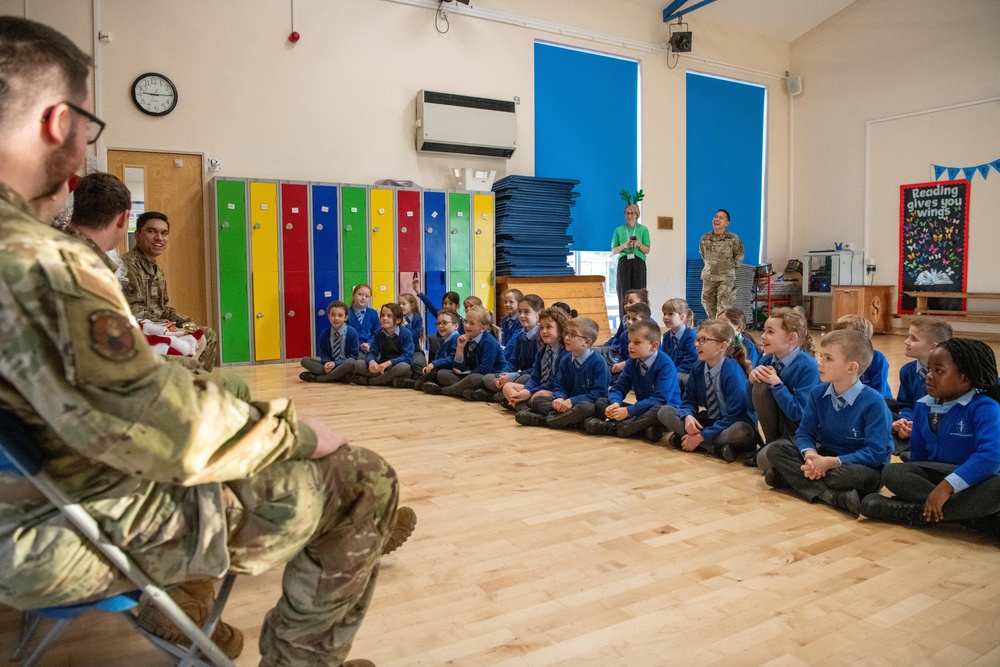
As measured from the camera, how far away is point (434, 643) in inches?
61.1

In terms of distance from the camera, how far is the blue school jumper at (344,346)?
19.0 ft

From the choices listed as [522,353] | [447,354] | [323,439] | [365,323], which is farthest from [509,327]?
[323,439]

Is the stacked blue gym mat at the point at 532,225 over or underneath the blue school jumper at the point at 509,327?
over

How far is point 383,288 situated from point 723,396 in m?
4.58

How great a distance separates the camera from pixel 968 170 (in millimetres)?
8836

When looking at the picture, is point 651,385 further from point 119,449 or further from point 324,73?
point 324,73

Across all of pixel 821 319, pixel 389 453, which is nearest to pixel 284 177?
pixel 389 453

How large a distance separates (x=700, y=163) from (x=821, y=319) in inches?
123

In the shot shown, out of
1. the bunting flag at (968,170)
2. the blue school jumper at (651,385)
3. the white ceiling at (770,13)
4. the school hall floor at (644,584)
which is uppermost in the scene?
the white ceiling at (770,13)

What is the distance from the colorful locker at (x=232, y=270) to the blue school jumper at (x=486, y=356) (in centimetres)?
273

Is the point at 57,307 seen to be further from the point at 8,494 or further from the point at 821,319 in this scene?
the point at 821,319

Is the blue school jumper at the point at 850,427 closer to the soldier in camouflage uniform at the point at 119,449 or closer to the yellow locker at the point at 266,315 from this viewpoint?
the soldier in camouflage uniform at the point at 119,449

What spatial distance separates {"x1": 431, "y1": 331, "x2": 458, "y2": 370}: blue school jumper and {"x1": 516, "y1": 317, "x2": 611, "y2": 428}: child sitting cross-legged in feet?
4.38

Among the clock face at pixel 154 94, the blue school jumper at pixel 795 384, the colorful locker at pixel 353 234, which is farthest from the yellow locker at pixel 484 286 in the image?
the blue school jumper at pixel 795 384
